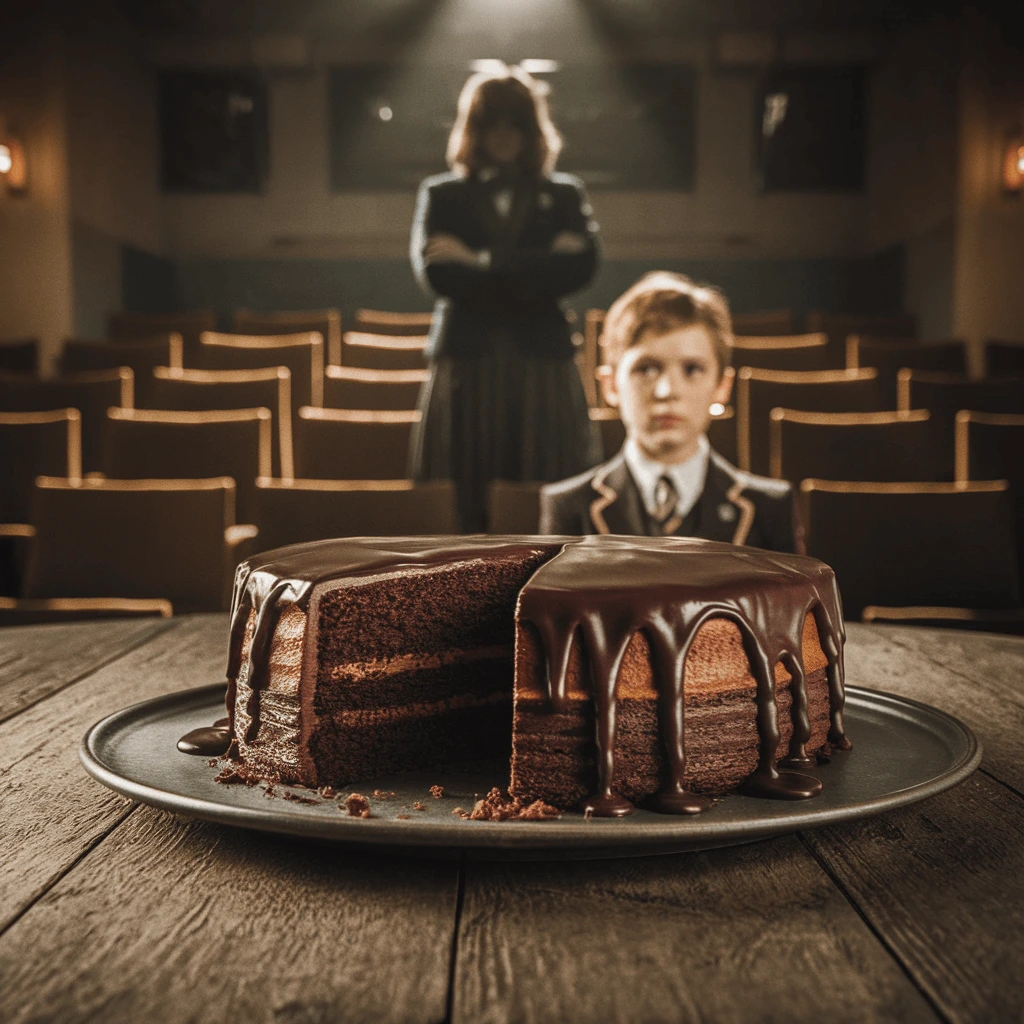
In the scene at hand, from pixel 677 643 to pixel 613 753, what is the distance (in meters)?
0.10

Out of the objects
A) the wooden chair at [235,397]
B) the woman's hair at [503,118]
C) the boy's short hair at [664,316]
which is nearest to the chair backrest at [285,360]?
the wooden chair at [235,397]

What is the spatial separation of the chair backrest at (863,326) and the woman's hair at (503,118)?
13.9ft

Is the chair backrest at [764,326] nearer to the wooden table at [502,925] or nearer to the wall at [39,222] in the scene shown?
the wall at [39,222]

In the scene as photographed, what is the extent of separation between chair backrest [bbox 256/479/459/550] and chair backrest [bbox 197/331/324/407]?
2.60m

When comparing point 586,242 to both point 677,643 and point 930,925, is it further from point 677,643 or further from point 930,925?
point 930,925

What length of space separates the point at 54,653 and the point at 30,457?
235 centimetres

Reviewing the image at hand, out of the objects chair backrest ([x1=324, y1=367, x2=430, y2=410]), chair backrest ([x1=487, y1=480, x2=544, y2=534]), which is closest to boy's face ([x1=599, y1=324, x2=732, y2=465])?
chair backrest ([x1=487, y1=480, x2=544, y2=534])

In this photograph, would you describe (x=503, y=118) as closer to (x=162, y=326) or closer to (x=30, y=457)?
(x=30, y=457)

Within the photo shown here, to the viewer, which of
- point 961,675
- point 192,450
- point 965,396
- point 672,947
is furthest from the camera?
point 965,396

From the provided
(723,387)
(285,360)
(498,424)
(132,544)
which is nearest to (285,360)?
(285,360)

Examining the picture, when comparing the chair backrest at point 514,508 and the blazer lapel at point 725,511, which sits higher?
the blazer lapel at point 725,511

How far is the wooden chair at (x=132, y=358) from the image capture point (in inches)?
215

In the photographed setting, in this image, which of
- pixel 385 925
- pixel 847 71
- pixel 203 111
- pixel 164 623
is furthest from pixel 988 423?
pixel 203 111

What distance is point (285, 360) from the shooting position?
5.07 meters
